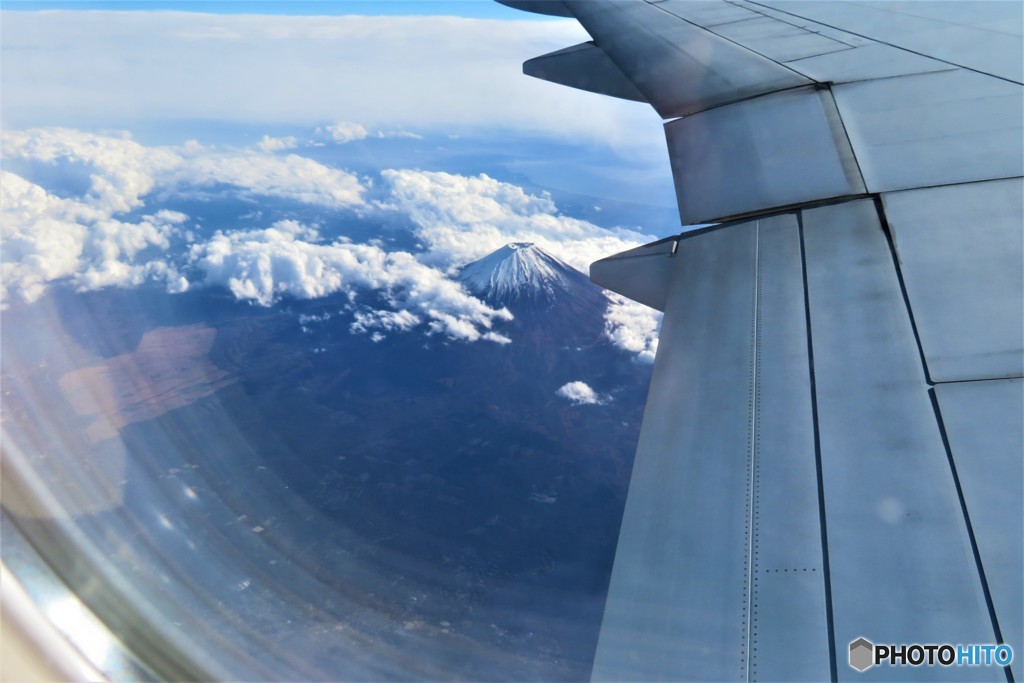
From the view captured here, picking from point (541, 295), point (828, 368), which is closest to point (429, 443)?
point (541, 295)

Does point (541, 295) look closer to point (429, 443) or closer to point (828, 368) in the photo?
point (429, 443)

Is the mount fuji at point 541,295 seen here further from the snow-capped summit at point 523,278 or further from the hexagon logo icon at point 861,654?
the hexagon logo icon at point 861,654

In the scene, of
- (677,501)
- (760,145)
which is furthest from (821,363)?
(760,145)

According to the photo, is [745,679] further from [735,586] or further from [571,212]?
[571,212]

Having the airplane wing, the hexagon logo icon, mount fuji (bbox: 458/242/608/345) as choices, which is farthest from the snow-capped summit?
the hexagon logo icon

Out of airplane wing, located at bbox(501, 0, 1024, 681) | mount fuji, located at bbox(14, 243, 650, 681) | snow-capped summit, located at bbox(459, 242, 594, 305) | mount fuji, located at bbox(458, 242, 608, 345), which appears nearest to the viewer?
airplane wing, located at bbox(501, 0, 1024, 681)

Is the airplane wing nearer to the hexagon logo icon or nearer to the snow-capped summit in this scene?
the hexagon logo icon
